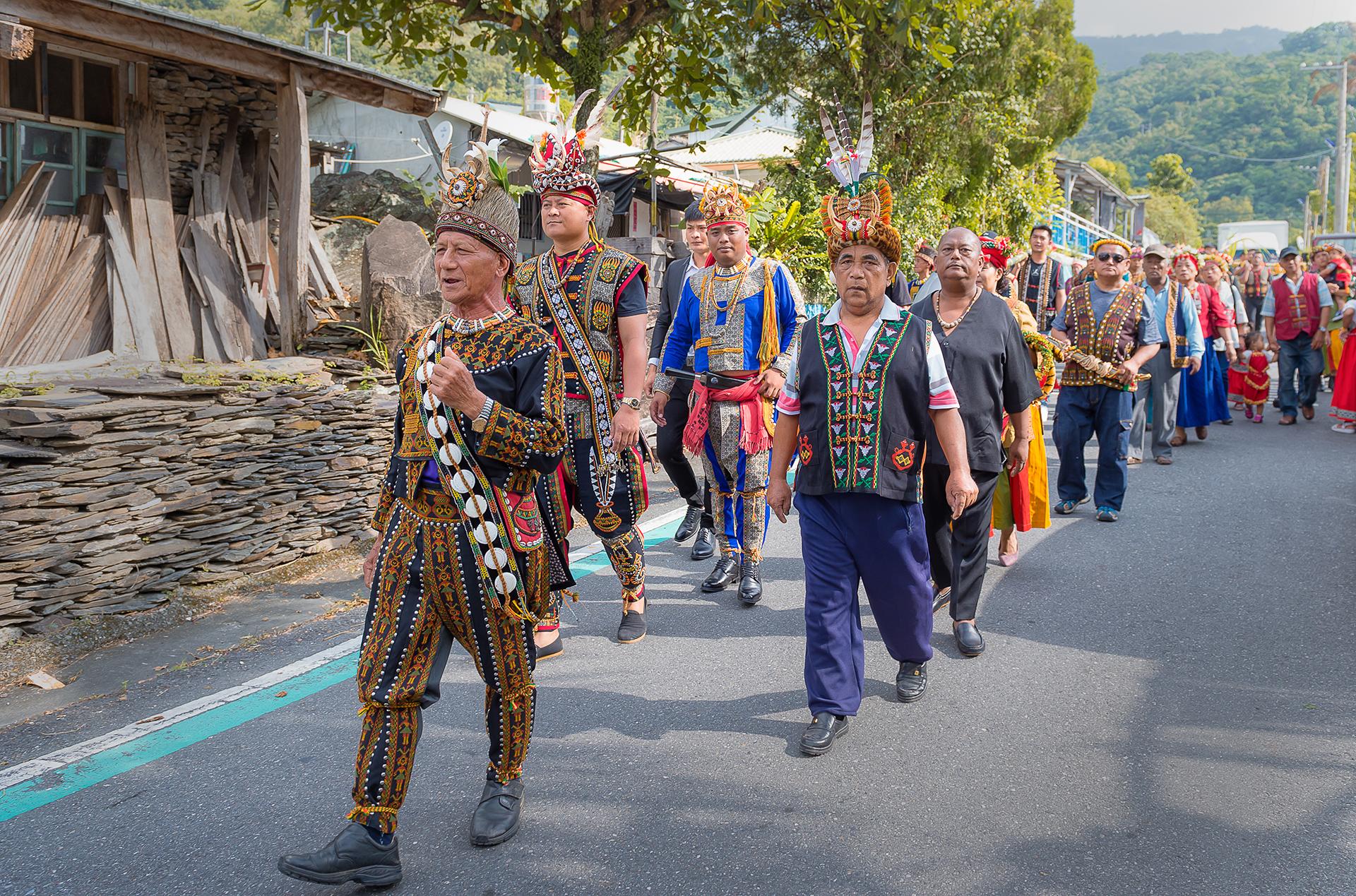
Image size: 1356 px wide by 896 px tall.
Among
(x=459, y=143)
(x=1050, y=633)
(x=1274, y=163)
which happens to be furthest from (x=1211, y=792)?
(x=1274, y=163)

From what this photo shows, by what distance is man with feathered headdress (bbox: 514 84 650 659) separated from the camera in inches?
201

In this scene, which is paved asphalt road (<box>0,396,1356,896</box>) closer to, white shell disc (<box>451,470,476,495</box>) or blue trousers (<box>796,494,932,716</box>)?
blue trousers (<box>796,494,932,716</box>)

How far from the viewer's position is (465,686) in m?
4.87

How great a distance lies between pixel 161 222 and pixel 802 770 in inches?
260

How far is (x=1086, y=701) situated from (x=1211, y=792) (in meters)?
0.87

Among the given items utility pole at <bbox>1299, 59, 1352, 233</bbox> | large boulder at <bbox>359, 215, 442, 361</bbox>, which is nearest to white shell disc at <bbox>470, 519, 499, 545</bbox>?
large boulder at <bbox>359, 215, 442, 361</bbox>

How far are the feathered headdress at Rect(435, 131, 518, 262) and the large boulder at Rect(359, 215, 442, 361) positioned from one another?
440 centimetres

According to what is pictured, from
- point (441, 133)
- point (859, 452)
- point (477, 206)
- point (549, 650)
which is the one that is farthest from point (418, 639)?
point (441, 133)

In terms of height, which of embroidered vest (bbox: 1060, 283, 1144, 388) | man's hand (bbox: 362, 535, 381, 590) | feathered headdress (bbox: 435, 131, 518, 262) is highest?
feathered headdress (bbox: 435, 131, 518, 262)

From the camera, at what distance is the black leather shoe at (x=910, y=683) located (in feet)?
15.6

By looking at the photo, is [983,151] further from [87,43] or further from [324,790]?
[324,790]

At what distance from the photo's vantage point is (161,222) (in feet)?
27.3

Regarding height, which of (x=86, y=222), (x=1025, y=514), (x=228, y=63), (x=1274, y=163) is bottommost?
(x=1025, y=514)

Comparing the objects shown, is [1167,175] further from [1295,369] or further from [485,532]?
[485,532]
